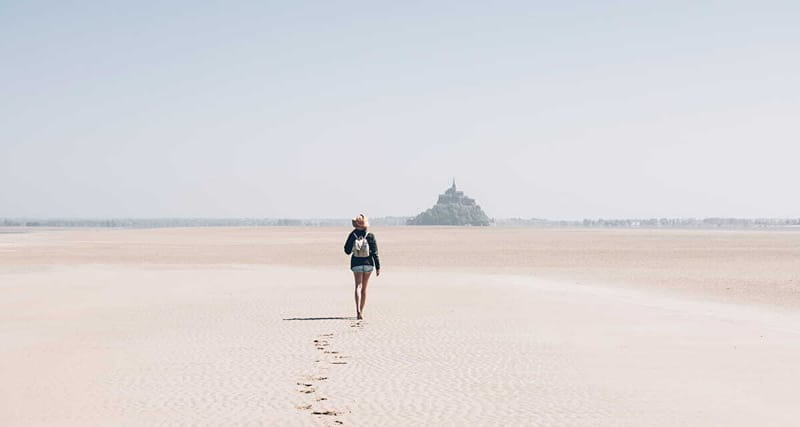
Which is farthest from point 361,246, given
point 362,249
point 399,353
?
point 399,353

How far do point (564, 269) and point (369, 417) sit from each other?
90.1 feet

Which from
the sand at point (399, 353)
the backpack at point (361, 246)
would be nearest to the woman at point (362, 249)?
the backpack at point (361, 246)

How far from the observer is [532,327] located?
648 inches

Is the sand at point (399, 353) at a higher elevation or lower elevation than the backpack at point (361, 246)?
lower

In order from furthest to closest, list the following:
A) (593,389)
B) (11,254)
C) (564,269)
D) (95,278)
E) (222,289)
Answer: (11,254)
(564,269)
(95,278)
(222,289)
(593,389)

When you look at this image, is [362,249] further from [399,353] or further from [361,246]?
[399,353]

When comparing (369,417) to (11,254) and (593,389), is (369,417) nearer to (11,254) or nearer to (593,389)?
(593,389)

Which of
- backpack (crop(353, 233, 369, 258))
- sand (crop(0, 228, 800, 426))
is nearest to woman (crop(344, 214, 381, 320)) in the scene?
backpack (crop(353, 233, 369, 258))

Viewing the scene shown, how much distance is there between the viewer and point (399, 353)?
13.4m

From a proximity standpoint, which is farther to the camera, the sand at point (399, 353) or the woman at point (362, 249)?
the woman at point (362, 249)

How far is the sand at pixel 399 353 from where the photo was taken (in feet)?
31.2

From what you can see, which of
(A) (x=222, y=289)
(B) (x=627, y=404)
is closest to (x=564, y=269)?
(A) (x=222, y=289)

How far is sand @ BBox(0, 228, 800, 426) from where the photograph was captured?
31.2ft

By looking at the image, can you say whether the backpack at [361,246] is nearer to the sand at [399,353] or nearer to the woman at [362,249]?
the woman at [362,249]
